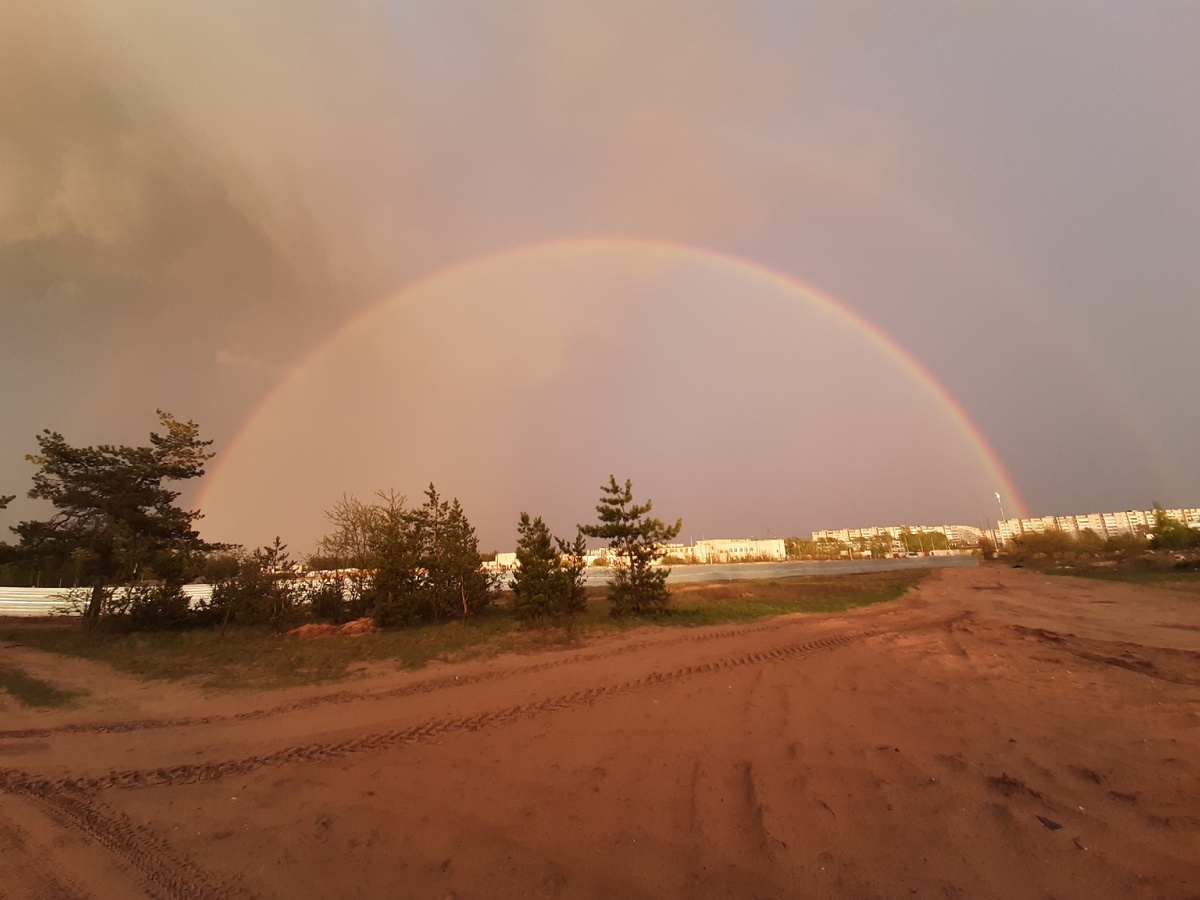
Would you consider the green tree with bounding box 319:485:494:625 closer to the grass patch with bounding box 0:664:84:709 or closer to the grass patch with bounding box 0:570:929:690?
the grass patch with bounding box 0:570:929:690

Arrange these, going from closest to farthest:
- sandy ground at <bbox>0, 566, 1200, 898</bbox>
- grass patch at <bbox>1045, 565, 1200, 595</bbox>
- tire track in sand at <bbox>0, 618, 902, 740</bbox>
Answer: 1. sandy ground at <bbox>0, 566, 1200, 898</bbox>
2. tire track in sand at <bbox>0, 618, 902, 740</bbox>
3. grass patch at <bbox>1045, 565, 1200, 595</bbox>

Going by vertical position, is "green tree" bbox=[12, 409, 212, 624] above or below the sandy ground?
above

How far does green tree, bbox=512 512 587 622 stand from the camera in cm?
1689

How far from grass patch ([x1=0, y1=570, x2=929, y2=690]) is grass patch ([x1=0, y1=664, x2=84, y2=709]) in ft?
4.62

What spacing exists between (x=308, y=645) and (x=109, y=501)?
1444 cm

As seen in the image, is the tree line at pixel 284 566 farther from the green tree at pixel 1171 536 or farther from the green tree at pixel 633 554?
the green tree at pixel 1171 536

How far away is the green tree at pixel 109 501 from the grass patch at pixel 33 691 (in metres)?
8.45

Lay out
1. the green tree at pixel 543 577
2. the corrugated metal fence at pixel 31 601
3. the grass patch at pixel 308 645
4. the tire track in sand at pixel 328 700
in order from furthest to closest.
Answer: the corrugated metal fence at pixel 31 601
the green tree at pixel 543 577
the grass patch at pixel 308 645
the tire track in sand at pixel 328 700

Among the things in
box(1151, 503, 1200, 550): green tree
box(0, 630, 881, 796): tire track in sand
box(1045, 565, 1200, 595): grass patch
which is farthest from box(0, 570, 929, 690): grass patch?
box(1151, 503, 1200, 550): green tree

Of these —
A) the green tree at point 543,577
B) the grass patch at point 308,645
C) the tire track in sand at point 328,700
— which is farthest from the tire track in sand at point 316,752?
the green tree at point 543,577

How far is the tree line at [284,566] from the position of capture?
1731cm

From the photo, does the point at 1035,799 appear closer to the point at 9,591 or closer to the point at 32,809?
the point at 32,809

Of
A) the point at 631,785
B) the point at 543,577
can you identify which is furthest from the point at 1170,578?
the point at 631,785

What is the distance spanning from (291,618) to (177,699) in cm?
758
